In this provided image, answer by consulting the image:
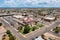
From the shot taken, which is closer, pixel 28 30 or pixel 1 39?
pixel 1 39

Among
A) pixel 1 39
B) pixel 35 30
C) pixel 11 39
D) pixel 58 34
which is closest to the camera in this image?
pixel 11 39

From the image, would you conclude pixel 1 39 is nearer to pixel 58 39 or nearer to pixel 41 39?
pixel 41 39

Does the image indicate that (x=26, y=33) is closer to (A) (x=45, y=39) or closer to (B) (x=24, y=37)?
(B) (x=24, y=37)

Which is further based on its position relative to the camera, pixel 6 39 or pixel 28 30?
pixel 28 30

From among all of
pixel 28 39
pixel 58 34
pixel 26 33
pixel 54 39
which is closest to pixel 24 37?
pixel 28 39

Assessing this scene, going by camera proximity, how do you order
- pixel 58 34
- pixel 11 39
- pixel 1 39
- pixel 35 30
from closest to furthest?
pixel 11 39 < pixel 1 39 < pixel 58 34 < pixel 35 30

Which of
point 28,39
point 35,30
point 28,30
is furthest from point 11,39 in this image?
point 35,30

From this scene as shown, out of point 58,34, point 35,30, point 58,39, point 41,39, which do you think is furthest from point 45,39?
point 35,30
